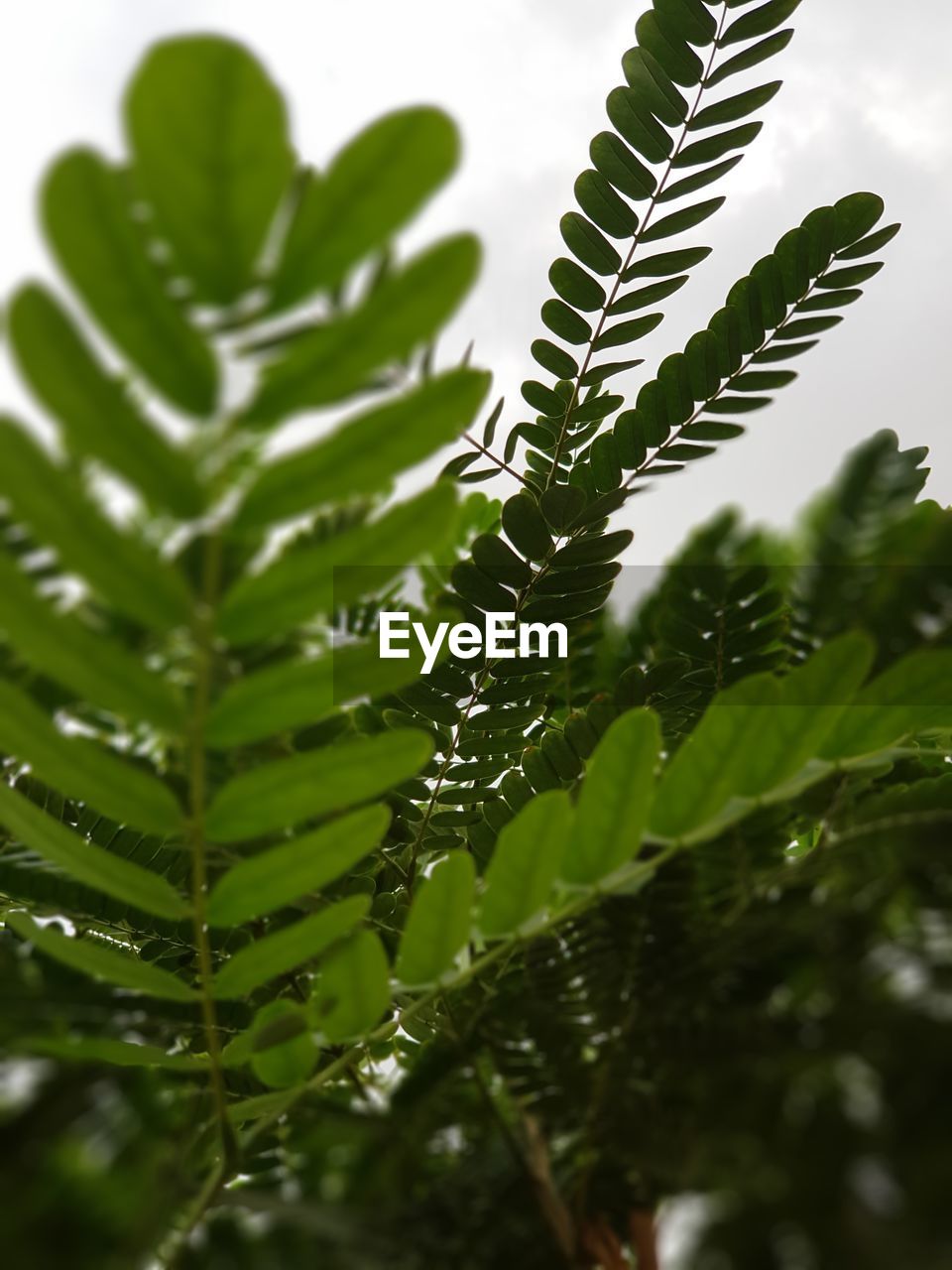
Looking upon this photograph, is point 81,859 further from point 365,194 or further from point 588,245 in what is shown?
point 588,245

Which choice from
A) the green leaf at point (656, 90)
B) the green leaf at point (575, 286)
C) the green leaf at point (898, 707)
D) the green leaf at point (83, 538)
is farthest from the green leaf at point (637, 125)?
the green leaf at point (83, 538)

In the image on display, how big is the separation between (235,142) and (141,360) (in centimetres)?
6

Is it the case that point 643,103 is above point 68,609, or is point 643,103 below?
→ above

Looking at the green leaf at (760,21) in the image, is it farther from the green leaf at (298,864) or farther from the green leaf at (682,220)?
the green leaf at (298,864)

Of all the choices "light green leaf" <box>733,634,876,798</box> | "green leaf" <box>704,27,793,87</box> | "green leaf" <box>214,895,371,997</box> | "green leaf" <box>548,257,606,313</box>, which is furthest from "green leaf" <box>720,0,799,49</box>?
"green leaf" <box>214,895,371,997</box>

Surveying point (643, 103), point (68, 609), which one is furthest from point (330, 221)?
point (643, 103)

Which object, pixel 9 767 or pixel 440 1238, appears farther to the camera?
pixel 9 767

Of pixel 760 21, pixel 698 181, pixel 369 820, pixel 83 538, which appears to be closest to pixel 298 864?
pixel 369 820

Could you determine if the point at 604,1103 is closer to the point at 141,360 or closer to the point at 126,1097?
the point at 126,1097

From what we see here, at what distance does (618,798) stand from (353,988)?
0.42 ft

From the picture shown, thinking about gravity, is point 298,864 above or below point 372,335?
below

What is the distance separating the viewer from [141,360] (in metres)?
0.29

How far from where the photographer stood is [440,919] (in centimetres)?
39

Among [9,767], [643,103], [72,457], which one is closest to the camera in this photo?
[72,457]
